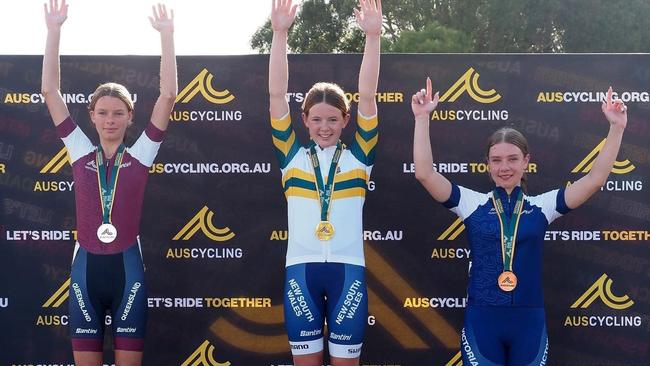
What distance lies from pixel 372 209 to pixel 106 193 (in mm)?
1767

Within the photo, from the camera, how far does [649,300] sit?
4992mm

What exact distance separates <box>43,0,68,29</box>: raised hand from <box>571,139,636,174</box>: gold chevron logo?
320 cm

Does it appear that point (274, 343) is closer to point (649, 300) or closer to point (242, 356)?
point (242, 356)

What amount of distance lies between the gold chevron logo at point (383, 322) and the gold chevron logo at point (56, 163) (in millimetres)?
1414

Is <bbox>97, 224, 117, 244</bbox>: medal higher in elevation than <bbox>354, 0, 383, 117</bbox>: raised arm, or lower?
lower

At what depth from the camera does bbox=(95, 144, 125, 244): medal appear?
3.89m

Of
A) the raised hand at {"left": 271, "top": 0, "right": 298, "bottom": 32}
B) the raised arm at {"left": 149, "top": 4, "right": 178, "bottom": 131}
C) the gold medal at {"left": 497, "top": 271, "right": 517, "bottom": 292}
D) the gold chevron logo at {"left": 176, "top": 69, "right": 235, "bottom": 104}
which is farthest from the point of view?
the gold chevron logo at {"left": 176, "top": 69, "right": 235, "bottom": 104}

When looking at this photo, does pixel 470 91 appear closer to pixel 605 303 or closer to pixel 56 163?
pixel 605 303

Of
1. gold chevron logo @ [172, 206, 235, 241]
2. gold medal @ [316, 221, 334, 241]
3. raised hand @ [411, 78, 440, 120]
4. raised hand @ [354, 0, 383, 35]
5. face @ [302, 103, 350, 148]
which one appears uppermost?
raised hand @ [354, 0, 383, 35]

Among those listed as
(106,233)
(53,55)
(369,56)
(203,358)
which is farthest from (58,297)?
(369,56)

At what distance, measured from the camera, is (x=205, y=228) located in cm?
498

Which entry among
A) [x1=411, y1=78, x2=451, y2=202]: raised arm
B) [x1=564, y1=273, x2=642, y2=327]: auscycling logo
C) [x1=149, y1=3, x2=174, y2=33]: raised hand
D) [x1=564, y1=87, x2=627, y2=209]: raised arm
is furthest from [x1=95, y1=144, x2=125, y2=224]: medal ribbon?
[x1=564, y1=273, x2=642, y2=327]: auscycling logo

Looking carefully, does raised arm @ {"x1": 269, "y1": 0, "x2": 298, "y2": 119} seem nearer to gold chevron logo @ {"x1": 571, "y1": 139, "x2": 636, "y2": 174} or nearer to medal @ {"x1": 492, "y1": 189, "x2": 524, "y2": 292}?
medal @ {"x1": 492, "y1": 189, "x2": 524, "y2": 292}

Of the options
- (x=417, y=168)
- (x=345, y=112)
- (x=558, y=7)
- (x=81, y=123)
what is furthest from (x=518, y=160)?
(x=558, y=7)
